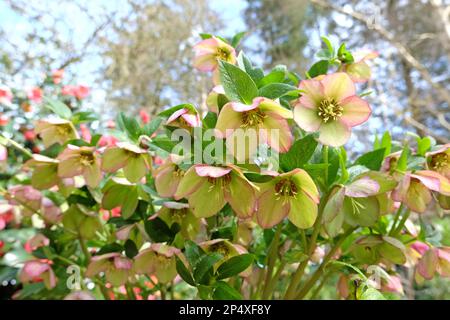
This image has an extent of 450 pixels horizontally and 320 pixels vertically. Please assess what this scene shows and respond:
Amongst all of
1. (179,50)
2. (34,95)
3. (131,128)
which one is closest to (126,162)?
(131,128)

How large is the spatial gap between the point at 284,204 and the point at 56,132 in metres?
0.40

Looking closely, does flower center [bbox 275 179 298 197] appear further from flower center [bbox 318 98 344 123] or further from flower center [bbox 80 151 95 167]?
flower center [bbox 80 151 95 167]

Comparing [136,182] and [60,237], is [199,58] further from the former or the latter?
[60,237]

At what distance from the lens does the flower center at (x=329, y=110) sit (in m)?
0.43

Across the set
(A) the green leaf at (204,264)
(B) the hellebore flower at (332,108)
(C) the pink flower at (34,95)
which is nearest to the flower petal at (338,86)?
(B) the hellebore flower at (332,108)

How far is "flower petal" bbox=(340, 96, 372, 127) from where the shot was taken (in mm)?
422

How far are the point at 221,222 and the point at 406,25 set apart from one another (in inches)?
223

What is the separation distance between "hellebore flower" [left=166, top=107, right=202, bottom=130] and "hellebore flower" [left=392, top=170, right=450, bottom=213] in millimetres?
228

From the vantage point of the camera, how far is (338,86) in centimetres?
43

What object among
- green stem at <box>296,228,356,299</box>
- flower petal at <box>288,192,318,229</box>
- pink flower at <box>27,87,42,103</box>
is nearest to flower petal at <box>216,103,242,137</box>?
flower petal at <box>288,192,318,229</box>

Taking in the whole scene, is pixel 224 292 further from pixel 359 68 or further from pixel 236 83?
pixel 359 68

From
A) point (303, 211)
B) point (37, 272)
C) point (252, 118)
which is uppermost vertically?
point (252, 118)

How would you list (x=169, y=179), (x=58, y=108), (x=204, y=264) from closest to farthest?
(x=204, y=264), (x=169, y=179), (x=58, y=108)
